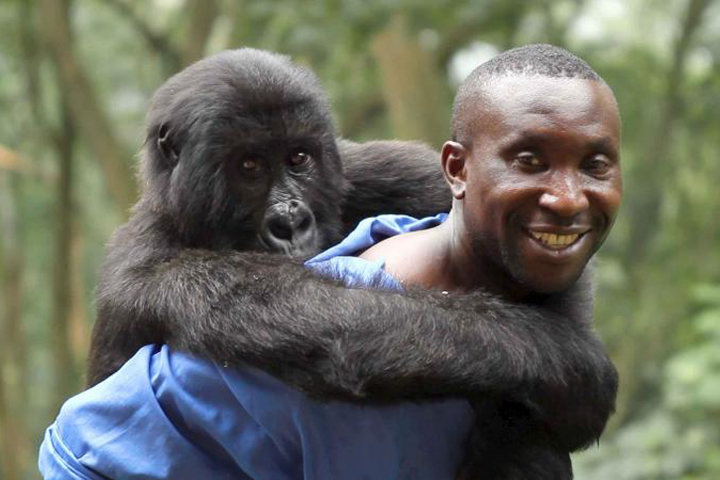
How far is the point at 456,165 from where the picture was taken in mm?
2514

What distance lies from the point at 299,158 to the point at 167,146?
437 millimetres

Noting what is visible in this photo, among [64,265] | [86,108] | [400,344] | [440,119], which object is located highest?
[400,344]

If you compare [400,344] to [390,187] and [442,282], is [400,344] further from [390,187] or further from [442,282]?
[390,187]

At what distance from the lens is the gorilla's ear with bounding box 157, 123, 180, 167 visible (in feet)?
12.0

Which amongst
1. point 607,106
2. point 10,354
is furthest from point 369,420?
point 10,354

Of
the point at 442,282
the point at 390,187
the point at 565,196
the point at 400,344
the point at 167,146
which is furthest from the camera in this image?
the point at 390,187

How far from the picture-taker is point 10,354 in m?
13.1

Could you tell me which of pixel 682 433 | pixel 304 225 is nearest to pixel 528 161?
pixel 304 225

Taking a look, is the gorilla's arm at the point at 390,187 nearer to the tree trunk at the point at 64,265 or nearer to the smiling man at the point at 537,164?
the smiling man at the point at 537,164

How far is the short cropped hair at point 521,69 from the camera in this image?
237cm

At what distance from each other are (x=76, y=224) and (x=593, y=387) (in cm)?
1222

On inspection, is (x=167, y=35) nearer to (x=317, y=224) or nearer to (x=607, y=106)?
(x=317, y=224)

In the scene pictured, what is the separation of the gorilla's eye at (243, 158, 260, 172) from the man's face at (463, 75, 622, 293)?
120 cm

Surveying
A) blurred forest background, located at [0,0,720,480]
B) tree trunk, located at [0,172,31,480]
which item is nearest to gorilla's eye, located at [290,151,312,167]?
blurred forest background, located at [0,0,720,480]
